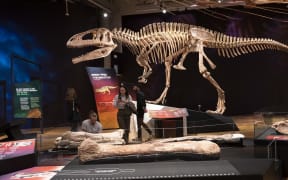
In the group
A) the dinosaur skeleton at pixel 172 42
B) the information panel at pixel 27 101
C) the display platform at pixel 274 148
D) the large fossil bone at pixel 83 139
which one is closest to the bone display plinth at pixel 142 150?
the display platform at pixel 274 148

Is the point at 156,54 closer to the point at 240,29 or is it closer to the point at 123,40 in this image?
the point at 123,40

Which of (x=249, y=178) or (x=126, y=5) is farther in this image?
(x=126, y=5)

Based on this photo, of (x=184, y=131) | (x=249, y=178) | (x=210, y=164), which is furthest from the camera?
(x=184, y=131)

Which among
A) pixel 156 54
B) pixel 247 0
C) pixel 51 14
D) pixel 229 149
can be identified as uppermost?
pixel 51 14

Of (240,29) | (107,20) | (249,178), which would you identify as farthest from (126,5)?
(249,178)

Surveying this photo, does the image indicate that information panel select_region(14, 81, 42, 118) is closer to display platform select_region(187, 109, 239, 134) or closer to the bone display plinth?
display platform select_region(187, 109, 239, 134)

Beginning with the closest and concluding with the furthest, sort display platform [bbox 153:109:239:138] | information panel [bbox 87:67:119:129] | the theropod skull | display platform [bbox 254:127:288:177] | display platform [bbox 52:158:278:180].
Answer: display platform [bbox 52:158:278:180], display platform [bbox 254:127:288:177], display platform [bbox 153:109:239:138], the theropod skull, information panel [bbox 87:67:119:129]

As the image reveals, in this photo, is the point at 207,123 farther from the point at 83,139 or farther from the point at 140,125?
the point at 83,139

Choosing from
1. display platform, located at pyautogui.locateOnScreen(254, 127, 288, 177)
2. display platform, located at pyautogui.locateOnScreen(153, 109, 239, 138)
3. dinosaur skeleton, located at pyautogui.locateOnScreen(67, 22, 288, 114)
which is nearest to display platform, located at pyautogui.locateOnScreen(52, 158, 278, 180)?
display platform, located at pyautogui.locateOnScreen(254, 127, 288, 177)

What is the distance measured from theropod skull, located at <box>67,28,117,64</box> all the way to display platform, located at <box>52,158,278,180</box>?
13.4 feet

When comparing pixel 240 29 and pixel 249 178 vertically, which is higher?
pixel 240 29

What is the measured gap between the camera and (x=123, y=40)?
8.74 meters

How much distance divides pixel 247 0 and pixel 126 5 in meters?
10.0

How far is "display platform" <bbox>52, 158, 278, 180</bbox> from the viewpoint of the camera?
3.21 m
